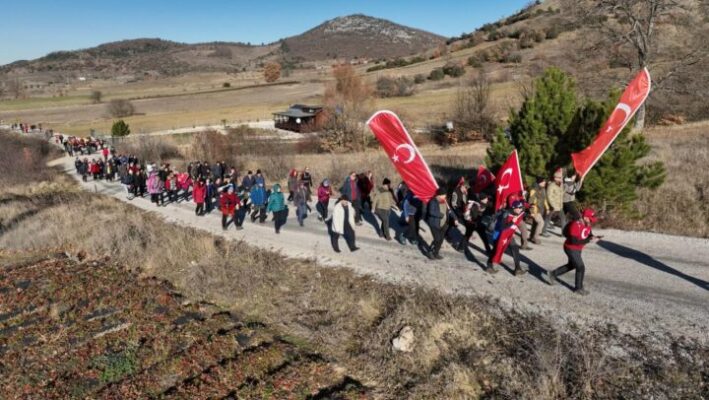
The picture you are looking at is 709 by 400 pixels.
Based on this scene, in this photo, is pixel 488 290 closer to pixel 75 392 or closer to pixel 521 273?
pixel 521 273

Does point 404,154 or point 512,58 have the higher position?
point 512,58

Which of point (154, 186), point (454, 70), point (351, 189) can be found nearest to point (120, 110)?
point (454, 70)

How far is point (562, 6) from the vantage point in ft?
82.7

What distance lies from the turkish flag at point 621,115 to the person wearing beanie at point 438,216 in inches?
132

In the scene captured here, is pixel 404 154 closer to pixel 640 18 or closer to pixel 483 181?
pixel 483 181

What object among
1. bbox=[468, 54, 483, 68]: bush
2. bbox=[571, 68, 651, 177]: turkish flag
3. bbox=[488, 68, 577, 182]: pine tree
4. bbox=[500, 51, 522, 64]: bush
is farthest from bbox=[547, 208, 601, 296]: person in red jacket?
bbox=[468, 54, 483, 68]: bush

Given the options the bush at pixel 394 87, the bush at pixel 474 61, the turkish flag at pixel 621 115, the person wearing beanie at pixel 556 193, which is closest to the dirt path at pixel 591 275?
the person wearing beanie at pixel 556 193

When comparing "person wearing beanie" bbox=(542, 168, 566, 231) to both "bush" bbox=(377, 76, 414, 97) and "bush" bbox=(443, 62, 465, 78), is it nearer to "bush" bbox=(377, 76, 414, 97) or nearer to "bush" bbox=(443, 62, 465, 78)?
"bush" bbox=(377, 76, 414, 97)

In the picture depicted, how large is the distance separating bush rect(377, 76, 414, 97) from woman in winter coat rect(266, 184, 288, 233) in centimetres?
5359

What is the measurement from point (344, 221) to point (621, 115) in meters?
6.76

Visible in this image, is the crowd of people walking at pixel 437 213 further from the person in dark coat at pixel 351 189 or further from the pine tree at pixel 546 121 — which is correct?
the pine tree at pixel 546 121

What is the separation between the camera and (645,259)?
10.2 meters

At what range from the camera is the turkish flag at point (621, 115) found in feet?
35.0

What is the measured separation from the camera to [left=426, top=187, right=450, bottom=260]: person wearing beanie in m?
10.4
